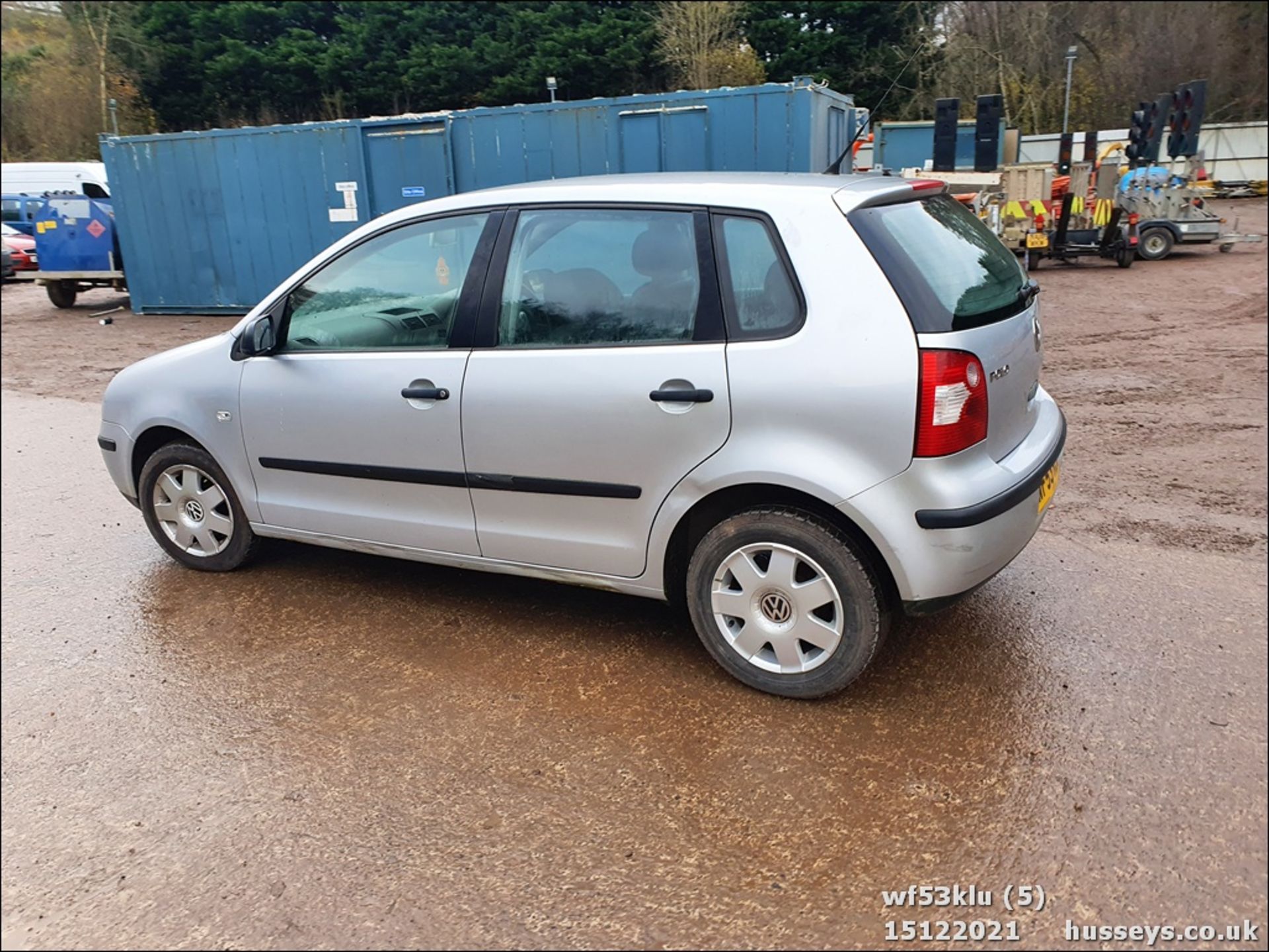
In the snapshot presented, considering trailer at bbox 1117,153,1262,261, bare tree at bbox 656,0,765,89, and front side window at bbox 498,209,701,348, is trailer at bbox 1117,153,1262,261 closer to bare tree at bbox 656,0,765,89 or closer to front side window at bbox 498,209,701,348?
bare tree at bbox 656,0,765,89

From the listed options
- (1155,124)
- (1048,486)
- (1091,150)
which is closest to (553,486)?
(1048,486)

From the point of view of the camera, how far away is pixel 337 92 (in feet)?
115

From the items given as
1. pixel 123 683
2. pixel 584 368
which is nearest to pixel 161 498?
pixel 123 683

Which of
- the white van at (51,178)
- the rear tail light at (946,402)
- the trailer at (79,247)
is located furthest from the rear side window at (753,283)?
the white van at (51,178)

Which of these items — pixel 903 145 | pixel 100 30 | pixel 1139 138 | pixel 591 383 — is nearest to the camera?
pixel 591 383

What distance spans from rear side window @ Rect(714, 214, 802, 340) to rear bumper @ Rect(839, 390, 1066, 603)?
0.62 metres

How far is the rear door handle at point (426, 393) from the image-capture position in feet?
11.7

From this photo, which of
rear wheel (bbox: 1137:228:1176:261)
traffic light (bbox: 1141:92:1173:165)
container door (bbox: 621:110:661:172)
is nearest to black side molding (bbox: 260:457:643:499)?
container door (bbox: 621:110:661:172)

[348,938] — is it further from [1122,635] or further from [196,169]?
[196,169]

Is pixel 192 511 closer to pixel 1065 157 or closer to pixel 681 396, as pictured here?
pixel 681 396

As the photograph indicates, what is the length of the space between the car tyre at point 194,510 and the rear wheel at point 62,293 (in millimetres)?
14251

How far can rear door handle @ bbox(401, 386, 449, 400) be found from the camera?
355 centimetres

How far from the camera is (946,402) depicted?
2869 millimetres

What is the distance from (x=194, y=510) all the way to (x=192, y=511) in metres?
0.01
